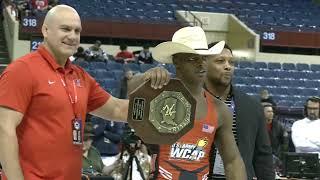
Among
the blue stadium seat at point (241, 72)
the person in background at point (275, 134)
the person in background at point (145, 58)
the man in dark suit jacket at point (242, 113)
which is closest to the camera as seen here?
the man in dark suit jacket at point (242, 113)

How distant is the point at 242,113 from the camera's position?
387 centimetres

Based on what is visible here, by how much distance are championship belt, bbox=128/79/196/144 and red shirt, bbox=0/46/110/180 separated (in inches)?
10.7

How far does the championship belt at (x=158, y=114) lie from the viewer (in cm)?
290

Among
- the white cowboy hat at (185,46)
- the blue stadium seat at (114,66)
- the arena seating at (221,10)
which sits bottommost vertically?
the blue stadium seat at (114,66)

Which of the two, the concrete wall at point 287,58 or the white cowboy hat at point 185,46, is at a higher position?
the white cowboy hat at point 185,46

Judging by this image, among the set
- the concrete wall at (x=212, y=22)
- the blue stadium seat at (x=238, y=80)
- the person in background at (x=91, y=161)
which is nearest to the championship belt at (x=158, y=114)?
the person in background at (x=91, y=161)

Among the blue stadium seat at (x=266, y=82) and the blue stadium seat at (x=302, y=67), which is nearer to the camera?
the blue stadium seat at (x=266, y=82)

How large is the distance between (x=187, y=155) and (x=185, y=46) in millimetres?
494

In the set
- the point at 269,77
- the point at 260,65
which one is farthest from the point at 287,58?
the point at 269,77

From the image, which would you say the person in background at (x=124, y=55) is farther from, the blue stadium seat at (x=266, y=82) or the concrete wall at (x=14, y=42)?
the blue stadium seat at (x=266, y=82)

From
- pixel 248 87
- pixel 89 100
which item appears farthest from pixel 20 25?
pixel 89 100

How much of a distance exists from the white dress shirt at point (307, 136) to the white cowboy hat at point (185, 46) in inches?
185

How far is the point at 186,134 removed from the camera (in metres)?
2.97

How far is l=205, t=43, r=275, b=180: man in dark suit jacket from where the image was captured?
12.4 feet
